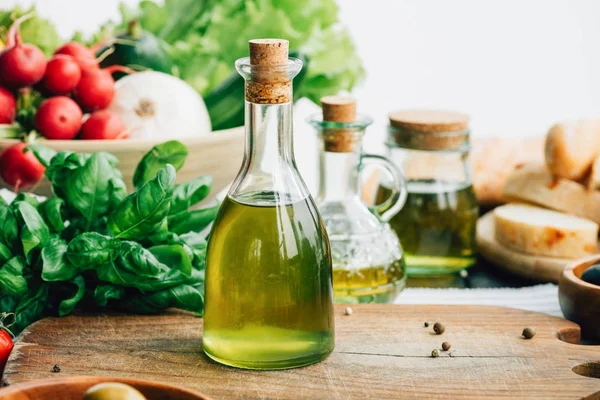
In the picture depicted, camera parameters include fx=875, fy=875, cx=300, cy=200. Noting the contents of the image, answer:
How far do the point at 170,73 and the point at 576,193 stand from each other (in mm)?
770

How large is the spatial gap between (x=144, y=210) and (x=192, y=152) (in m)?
0.38

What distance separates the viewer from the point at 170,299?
104 centimetres

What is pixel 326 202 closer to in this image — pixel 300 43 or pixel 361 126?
pixel 361 126

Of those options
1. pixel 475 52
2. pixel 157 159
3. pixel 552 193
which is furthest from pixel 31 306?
pixel 475 52

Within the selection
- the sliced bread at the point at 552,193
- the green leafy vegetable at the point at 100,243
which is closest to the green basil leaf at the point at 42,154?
the green leafy vegetable at the point at 100,243

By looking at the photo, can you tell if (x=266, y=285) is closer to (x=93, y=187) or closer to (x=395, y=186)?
(x=93, y=187)

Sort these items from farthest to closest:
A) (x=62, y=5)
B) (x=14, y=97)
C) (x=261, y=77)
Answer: (x=62, y=5)
(x=14, y=97)
(x=261, y=77)

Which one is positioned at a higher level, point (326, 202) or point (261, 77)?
point (261, 77)

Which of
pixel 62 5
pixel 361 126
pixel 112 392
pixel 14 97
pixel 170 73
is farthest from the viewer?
pixel 62 5

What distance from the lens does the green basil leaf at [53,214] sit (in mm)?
1032

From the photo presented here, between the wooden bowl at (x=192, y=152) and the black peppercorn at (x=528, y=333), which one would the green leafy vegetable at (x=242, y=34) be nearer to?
the wooden bowl at (x=192, y=152)

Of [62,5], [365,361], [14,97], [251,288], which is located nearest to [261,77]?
[251,288]

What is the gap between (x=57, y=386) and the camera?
71 cm

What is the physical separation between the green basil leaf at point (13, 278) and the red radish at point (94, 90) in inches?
18.2
